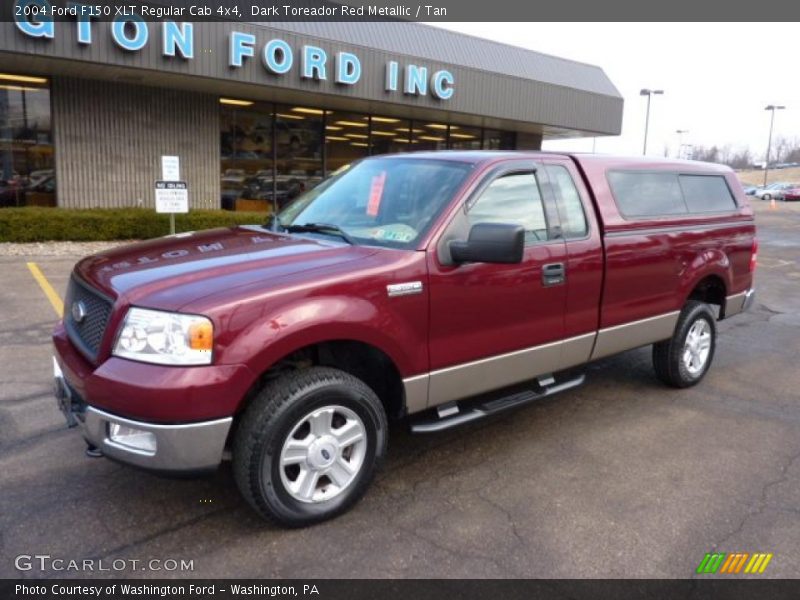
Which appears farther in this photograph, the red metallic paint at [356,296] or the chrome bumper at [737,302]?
the chrome bumper at [737,302]

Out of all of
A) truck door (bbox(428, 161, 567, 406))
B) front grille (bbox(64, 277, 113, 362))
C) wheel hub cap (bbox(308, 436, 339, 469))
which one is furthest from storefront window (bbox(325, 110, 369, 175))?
wheel hub cap (bbox(308, 436, 339, 469))

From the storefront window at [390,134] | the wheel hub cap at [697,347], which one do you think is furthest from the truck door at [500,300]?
the storefront window at [390,134]

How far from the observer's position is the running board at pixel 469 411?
3682 millimetres

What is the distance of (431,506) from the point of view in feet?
11.5

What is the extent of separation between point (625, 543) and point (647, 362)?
3.53 m

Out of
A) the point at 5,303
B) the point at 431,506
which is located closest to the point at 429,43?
the point at 5,303

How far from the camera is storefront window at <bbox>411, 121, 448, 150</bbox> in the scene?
20.5 meters

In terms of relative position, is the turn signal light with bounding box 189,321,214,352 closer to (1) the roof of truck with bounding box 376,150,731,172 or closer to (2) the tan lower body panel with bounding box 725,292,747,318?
(1) the roof of truck with bounding box 376,150,731,172

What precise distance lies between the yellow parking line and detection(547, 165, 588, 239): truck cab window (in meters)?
5.44

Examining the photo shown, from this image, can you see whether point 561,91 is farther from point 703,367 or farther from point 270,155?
point 703,367

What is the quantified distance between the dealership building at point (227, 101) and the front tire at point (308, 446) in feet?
35.5

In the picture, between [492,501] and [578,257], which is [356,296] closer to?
[492,501]

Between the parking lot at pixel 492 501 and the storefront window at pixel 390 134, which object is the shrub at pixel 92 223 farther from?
the parking lot at pixel 492 501

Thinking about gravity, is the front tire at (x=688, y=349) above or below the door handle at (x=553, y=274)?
below
